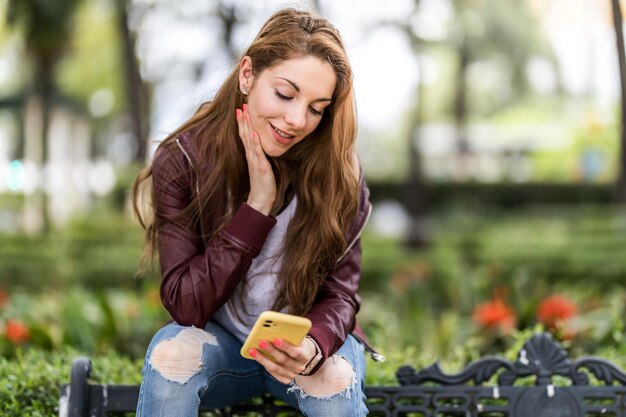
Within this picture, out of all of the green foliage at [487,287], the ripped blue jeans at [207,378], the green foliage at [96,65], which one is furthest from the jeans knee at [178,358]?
the green foliage at [96,65]

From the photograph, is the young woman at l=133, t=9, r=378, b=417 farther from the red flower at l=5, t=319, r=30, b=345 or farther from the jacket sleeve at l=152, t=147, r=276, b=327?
the red flower at l=5, t=319, r=30, b=345

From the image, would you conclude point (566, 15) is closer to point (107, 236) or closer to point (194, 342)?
point (107, 236)

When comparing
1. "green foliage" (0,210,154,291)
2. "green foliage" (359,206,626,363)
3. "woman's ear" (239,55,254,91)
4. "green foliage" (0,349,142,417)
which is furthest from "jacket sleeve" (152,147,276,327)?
"green foliage" (0,210,154,291)

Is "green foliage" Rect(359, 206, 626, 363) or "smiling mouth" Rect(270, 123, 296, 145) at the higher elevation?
"smiling mouth" Rect(270, 123, 296, 145)

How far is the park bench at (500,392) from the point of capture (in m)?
2.79

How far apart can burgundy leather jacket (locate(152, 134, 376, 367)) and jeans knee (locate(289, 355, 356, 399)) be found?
0.16ft

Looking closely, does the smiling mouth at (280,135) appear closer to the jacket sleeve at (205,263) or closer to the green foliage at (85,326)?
the jacket sleeve at (205,263)

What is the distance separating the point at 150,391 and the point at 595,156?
26406 mm

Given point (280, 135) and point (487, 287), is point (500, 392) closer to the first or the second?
point (280, 135)

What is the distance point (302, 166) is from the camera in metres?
2.67

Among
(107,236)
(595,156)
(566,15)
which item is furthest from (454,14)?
(595,156)

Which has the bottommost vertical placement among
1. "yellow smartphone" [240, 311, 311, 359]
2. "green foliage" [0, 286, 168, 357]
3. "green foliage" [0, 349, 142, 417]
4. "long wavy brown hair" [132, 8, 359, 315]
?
"green foliage" [0, 286, 168, 357]

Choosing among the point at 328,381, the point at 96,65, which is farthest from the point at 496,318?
the point at 96,65

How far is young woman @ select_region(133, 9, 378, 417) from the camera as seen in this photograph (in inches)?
95.3
